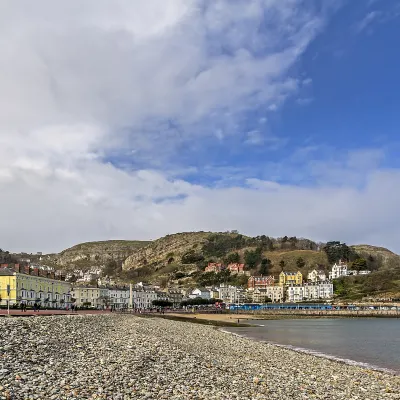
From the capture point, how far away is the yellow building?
82144 millimetres

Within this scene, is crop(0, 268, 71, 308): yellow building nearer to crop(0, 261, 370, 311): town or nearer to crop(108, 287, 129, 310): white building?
crop(0, 261, 370, 311): town

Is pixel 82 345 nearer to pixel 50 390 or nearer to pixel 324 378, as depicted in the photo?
pixel 50 390

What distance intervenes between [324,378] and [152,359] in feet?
25.6

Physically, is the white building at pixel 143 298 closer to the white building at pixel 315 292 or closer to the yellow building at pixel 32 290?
the yellow building at pixel 32 290

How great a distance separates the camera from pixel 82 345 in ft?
68.2

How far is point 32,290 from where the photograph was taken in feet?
294

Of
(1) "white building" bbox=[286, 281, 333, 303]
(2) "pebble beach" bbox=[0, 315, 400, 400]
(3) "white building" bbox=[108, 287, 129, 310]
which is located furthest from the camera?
(1) "white building" bbox=[286, 281, 333, 303]

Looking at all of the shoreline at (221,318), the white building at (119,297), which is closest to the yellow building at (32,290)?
the shoreline at (221,318)

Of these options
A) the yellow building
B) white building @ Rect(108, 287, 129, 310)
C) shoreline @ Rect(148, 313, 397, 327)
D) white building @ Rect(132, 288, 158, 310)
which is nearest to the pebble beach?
shoreline @ Rect(148, 313, 397, 327)

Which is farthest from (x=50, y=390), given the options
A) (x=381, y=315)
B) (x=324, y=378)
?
(x=381, y=315)

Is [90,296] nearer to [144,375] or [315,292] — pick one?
[315,292]

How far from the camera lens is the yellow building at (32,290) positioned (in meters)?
82.1

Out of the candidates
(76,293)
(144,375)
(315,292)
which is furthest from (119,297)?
(144,375)

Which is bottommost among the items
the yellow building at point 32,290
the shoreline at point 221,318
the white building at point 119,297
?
the shoreline at point 221,318
